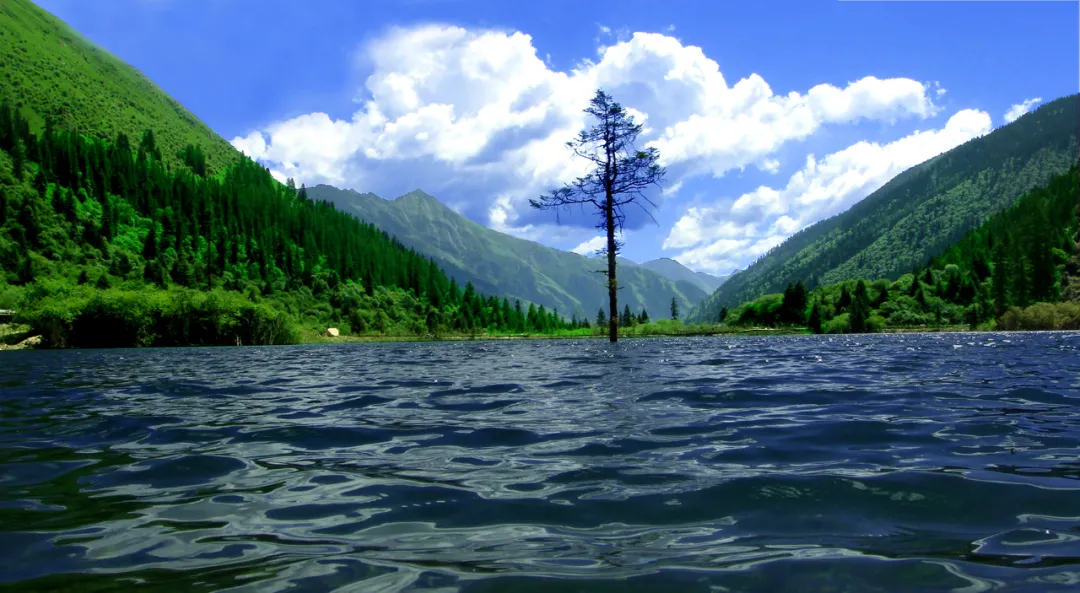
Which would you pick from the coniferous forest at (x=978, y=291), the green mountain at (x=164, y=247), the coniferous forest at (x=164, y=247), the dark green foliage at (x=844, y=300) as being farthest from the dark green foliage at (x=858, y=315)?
the green mountain at (x=164, y=247)

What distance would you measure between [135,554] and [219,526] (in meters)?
0.63

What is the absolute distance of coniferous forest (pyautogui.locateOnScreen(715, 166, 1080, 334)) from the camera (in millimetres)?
123938

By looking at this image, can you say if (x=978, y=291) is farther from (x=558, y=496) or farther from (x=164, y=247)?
(x=164, y=247)

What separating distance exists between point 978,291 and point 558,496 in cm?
18354

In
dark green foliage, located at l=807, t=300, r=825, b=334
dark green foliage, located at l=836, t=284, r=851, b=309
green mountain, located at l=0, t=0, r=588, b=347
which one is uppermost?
green mountain, located at l=0, t=0, r=588, b=347

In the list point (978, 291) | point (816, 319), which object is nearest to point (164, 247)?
point (816, 319)

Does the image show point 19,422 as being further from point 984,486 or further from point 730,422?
point 984,486

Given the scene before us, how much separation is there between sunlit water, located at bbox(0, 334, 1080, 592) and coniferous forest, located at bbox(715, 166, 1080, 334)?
107595 millimetres

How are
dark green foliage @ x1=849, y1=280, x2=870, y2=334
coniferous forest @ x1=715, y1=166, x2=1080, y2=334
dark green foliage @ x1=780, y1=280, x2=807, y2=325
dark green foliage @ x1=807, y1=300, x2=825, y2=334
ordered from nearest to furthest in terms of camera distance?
coniferous forest @ x1=715, y1=166, x2=1080, y2=334, dark green foliage @ x1=849, y1=280, x2=870, y2=334, dark green foliage @ x1=807, y1=300, x2=825, y2=334, dark green foliage @ x1=780, y1=280, x2=807, y2=325

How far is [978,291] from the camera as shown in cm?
15200

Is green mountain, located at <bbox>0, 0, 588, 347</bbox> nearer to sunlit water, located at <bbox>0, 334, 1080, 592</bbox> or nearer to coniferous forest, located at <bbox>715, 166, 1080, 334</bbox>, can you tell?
coniferous forest, located at <bbox>715, 166, 1080, 334</bbox>

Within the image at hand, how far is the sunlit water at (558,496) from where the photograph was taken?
11.0 feet

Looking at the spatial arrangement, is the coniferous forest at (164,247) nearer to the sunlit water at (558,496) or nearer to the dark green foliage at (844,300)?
the dark green foliage at (844,300)

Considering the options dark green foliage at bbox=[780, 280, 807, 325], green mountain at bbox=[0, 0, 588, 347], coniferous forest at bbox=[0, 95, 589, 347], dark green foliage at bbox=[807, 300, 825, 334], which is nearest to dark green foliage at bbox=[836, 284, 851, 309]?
dark green foliage at bbox=[780, 280, 807, 325]
